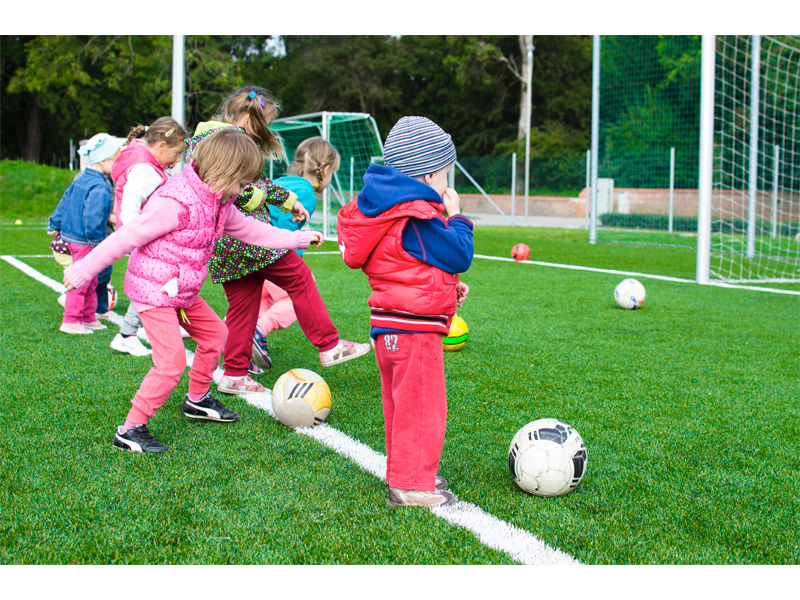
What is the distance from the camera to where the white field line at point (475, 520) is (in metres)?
2.46

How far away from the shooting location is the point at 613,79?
25.3 meters

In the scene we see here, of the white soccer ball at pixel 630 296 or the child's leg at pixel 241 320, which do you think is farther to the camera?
the white soccer ball at pixel 630 296

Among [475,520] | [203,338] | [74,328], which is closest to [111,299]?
[74,328]

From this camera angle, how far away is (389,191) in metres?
2.71

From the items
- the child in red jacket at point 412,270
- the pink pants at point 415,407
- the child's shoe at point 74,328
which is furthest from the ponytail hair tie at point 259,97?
the child's shoe at point 74,328

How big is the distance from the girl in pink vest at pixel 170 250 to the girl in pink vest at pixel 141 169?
120 centimetres

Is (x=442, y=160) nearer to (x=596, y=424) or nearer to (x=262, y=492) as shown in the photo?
(x=262, y=492)

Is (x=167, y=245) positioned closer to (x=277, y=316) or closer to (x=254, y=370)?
(x=254, y=370)

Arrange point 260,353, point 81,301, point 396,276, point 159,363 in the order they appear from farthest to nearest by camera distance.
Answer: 1. point 81,301
2. point 260,353
3. point 159,363
4. point 396,276

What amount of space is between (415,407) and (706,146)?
312 inches

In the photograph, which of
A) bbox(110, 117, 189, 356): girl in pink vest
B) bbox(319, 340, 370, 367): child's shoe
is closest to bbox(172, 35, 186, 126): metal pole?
bbox(110, 117, 189, 356): girl in pink vest

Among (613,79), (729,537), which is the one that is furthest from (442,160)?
(613,79)

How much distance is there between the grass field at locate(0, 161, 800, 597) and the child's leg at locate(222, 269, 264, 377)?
267mm

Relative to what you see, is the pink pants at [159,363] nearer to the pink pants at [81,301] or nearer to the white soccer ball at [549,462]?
the white soccer ball at [549,462]
